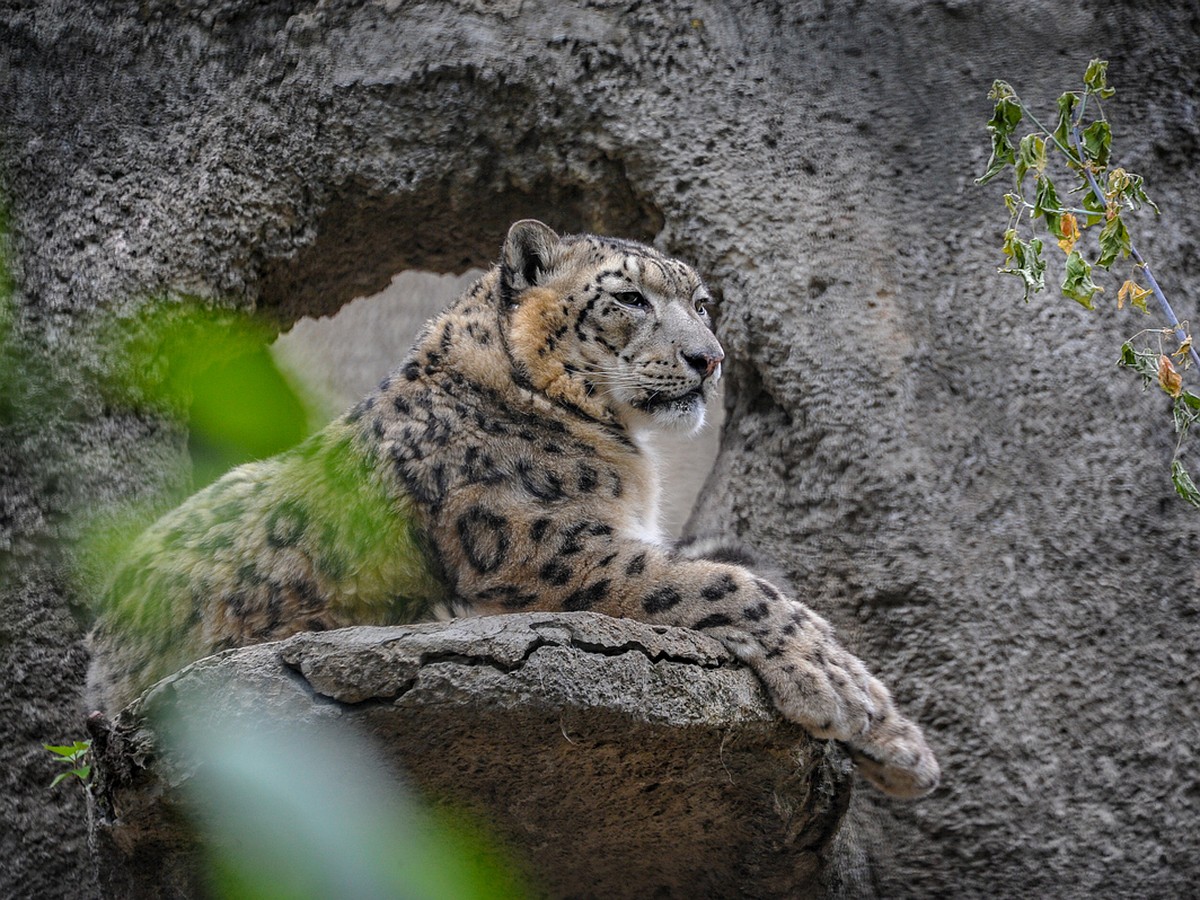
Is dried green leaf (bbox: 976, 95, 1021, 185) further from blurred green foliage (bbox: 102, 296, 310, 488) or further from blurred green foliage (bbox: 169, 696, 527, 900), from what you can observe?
blurred green foliage (bbox: 102, 296, 310, 488)

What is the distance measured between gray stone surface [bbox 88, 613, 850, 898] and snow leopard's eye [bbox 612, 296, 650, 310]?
4.16ft

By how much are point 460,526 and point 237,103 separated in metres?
2.26

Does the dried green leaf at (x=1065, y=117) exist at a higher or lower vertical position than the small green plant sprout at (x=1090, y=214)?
higher

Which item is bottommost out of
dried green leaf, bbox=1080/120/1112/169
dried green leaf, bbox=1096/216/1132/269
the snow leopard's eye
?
the snow leopard's eye

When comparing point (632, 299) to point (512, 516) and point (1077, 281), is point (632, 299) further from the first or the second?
point (1077, 281)

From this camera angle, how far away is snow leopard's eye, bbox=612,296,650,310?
412cm

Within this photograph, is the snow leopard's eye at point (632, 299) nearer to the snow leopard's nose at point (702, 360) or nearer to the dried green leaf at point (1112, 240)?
the snow leopard's nose at point (702, 360)

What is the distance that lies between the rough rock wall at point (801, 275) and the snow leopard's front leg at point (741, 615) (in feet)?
2.64

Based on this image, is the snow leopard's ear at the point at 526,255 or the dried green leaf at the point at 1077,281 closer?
the dried green leaf at the point at 1077,281

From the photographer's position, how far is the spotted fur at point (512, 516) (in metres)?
3.47

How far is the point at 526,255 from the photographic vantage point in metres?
4.28

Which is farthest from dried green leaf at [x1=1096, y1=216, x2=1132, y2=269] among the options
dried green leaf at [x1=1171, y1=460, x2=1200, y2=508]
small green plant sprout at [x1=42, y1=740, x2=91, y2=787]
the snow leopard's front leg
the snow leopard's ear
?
small green plant sprout at [x1=42, y1=740, x2=91, y2=787]

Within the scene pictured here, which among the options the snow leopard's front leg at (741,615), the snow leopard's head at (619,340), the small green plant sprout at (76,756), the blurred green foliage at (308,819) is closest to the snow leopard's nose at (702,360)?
the snow leopard's head at (619,340)

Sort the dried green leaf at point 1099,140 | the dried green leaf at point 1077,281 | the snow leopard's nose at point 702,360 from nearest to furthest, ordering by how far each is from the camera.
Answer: the dried green leaf at point 1077,281, the dried green leaf at point 1099,140, the snow leopard's nose at point 702,360
